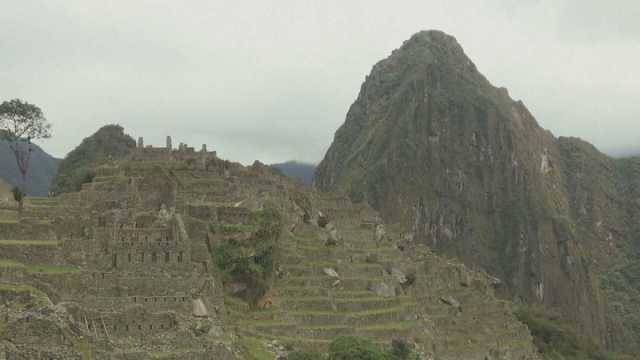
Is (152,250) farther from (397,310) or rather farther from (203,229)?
(397,310)

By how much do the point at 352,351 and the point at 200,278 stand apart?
241 inches

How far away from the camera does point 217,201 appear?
43.5 m

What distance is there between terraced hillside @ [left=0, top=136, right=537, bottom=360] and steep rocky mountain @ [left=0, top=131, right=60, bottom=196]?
2460cm

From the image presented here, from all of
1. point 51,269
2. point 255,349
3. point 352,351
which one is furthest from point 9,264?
point 352,351

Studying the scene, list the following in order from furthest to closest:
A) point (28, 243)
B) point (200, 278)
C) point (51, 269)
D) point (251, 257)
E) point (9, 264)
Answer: point (251, 257) < point (200, 278) < point (28, 243) < point (51, 269) < point (9, 264)

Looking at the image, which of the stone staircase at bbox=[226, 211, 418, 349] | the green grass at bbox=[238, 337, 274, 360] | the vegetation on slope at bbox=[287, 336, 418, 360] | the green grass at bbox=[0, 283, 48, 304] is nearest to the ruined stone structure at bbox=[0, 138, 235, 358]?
the green grass at bbox=[0, 283, 48, 304]

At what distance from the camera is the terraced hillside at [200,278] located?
2509 centimetres

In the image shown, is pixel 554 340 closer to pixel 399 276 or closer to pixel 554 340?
pixel 554 340

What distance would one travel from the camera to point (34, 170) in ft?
275

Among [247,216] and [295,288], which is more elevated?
[247,216]

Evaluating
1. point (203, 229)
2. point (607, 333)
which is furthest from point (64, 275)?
point (607, 333)

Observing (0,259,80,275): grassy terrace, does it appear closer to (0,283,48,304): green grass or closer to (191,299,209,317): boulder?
(0,283,48,304): green grass

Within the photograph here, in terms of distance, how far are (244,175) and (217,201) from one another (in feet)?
27.9

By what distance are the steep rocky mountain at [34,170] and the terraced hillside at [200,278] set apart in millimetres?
24601
